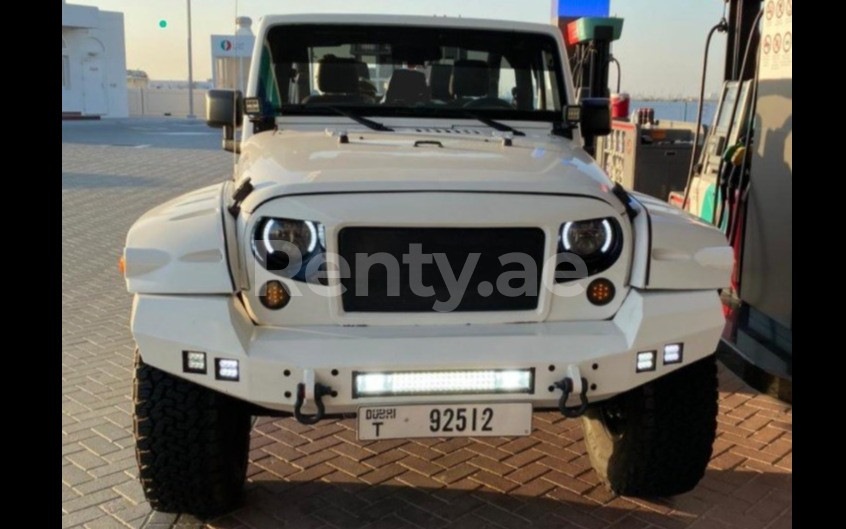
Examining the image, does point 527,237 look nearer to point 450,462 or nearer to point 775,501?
point 450,462

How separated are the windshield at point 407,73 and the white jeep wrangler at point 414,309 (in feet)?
3.57

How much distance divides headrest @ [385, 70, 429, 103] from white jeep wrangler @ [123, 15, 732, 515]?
106 centimetres

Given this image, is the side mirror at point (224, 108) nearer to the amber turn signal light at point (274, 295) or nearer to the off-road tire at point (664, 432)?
the amber turn signal light at point (274, 295)

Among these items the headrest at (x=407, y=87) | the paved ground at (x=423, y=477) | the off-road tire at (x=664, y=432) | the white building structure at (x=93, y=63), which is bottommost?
the paved ground at (x=423, y=477)

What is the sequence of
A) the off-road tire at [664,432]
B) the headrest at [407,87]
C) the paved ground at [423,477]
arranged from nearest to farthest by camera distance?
1. the off-road tire at [664,432]
2. the paved ground at [423,477]
3. the headrest at [407,87]

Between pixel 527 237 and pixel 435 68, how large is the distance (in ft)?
6.19

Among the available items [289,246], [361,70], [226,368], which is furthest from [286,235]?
[361,70]

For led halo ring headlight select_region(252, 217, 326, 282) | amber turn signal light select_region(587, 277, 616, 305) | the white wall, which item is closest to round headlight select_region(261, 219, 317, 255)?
led halo ring headlight select_region(252, 217, 326, 282)

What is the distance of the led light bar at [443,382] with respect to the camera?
3.05m

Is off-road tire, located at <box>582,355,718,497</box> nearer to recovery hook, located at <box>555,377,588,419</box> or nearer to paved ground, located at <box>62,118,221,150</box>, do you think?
recovery hook, located at <box>555,377,588,419</box>

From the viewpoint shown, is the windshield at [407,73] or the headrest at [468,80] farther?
the headrest at [468,80]

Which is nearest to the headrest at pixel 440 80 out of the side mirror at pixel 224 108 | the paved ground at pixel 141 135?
the side mirror at pixel 224 108

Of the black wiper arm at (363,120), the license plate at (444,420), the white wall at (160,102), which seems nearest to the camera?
the license plate at (444,420)
